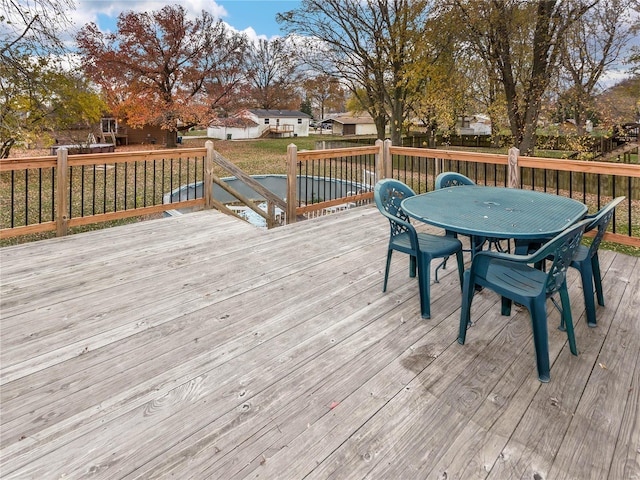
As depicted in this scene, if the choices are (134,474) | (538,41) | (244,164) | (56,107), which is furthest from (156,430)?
(244,164)

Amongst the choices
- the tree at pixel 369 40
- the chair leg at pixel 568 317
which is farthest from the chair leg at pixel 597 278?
the tree at pixel 369 40

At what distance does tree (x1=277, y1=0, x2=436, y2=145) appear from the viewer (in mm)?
11205

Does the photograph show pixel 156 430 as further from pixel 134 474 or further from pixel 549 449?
pixel 549 449

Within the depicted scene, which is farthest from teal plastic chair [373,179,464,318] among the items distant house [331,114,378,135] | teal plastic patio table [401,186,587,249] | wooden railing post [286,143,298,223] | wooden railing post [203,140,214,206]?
distant house [331,114,378,135]

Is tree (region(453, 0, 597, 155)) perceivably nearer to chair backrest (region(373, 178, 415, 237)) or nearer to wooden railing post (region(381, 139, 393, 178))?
wooden railing post (region(381, 139, 393, 178))

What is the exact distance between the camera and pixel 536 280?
6.31 feet

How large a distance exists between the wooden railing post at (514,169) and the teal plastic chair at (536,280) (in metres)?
2.50

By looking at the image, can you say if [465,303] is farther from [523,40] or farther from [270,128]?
[270,128]

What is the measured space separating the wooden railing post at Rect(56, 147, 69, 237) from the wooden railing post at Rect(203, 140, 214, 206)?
57.3 inches

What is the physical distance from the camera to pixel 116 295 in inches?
104

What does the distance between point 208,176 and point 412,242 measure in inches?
129

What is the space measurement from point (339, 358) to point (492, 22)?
9.01 metres

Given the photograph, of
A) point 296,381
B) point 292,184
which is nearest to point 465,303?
point 296,381

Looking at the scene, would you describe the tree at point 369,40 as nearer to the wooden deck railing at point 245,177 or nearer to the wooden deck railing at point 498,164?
the wooden deck railing at point 245,177
